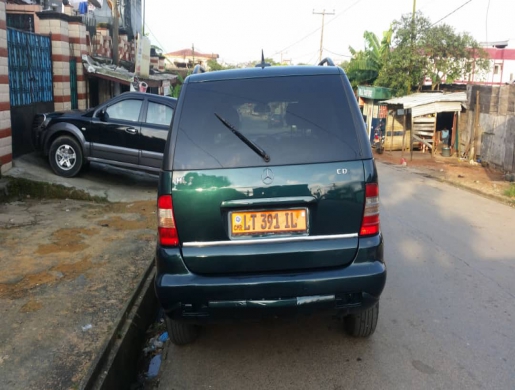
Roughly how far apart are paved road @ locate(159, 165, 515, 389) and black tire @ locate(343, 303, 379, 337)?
0.09 metres

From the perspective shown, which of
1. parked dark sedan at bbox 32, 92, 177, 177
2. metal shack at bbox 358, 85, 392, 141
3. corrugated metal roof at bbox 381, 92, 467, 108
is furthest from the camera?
metal shack at bbox 358, 85, 392, 141

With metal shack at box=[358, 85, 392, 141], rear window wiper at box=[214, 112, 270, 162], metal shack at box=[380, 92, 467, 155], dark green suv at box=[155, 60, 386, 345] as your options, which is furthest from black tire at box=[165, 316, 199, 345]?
metal shack at box=[358, 85, 392, 141]

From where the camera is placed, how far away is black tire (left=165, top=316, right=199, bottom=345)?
12.7 feet

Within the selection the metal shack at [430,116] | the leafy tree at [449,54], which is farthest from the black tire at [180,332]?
the leafy tree at [449,54]

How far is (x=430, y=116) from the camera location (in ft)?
70.0

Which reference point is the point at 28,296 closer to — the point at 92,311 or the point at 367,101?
the point at 92,311

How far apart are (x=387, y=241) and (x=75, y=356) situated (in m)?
4.85

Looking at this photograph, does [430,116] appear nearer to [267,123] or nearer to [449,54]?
[449,54]

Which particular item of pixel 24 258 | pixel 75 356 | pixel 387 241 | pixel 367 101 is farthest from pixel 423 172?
pixel 75 356

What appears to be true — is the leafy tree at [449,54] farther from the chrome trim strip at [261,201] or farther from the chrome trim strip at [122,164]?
the chrome trim strip at [261,201]

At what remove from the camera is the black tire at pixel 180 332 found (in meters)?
3.86

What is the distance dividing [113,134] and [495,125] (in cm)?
1236

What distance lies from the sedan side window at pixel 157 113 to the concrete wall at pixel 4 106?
2449mm

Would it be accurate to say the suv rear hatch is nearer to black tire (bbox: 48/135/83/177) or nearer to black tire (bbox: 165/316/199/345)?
black tire (bbox: 165/316/199/345)
